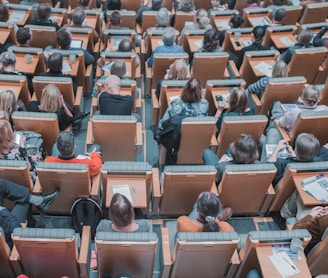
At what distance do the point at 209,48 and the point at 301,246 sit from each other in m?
3.12

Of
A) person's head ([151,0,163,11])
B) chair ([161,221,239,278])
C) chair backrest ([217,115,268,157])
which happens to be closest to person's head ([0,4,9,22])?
person's head ([151,0,163,11])

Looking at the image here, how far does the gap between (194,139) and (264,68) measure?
1666 millimetres

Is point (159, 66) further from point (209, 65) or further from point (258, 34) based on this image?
point (258, 34)

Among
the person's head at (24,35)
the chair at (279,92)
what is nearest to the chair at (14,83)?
the person's head at (24,35)

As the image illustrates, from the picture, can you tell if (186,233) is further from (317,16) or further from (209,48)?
(317,16)

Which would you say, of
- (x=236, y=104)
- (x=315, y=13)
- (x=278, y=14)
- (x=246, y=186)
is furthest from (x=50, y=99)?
(x=315, y=13)

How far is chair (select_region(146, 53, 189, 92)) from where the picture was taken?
4922mm

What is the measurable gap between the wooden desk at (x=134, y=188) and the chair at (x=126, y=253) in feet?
1.76

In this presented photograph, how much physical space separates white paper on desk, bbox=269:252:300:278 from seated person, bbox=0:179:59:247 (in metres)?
1.87

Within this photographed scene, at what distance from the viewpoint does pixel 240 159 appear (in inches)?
138

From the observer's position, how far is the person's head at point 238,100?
411 centimetres

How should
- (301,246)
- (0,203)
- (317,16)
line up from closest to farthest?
(301,246) < (0,203) < (317,16)

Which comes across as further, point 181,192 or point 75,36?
point 75,36

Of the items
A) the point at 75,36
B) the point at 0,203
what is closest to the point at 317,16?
the point at 75,36
